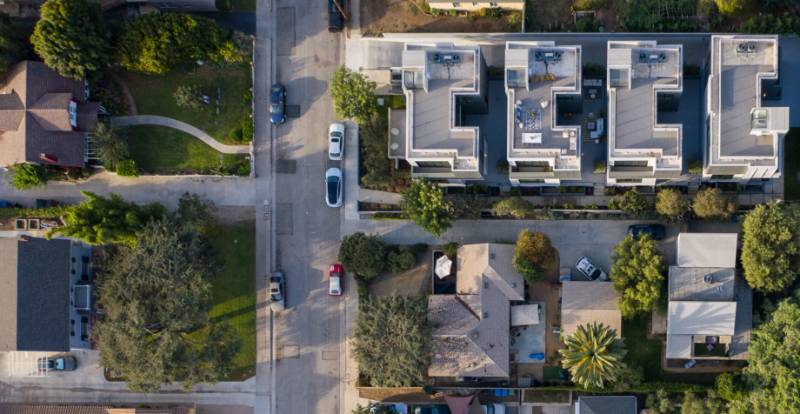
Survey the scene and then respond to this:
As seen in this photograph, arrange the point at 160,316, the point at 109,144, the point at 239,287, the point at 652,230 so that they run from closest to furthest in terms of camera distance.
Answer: the point at 160,316 → the point at 652,230 → the point at 109,144 → the point at 239,287

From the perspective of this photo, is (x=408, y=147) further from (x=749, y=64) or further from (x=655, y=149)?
(x=749, y=64)

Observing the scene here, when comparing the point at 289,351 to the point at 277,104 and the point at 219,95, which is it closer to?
the point at 277,104

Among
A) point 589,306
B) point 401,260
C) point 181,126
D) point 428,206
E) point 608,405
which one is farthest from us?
point 181,126

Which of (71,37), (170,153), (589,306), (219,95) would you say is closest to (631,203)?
(589,306)

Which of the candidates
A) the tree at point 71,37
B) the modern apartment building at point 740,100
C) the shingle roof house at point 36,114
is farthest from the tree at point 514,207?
the shingle roof house at point 36,114

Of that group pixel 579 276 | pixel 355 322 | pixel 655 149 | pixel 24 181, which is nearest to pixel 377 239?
pixel 355 322

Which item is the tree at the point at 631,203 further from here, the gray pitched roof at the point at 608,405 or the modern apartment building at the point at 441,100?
the gray pitched roof at the point at 608,405
